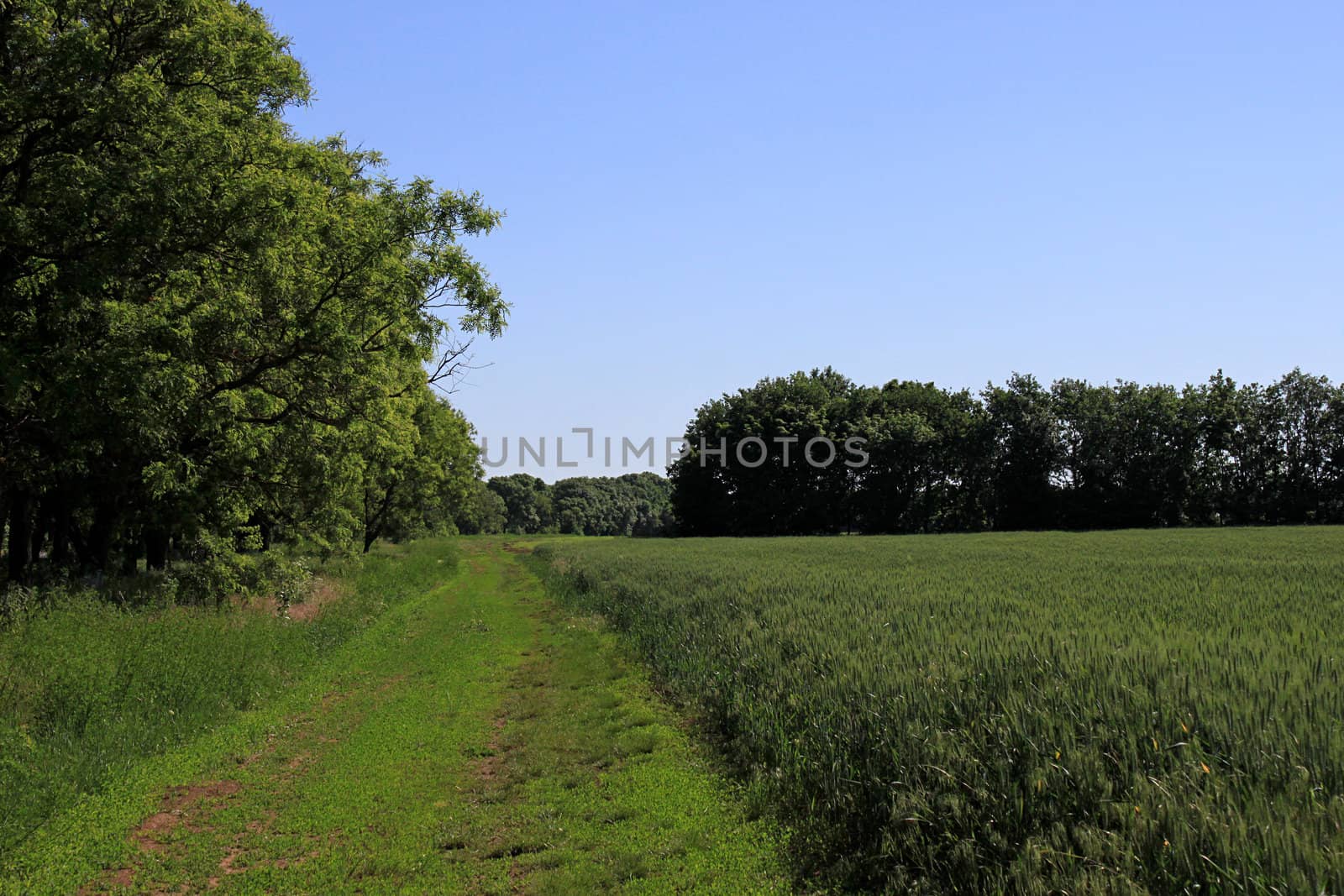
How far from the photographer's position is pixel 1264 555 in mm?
24844

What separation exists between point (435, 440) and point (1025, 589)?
3322 cm

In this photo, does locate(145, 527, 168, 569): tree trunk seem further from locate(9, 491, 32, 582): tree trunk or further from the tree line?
locate(9, 491, 32, 582): tree trunk

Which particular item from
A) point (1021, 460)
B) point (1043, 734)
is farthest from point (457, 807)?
point (1021, 460)

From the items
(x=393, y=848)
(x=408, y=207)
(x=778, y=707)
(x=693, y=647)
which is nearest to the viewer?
(x=393, y=848)

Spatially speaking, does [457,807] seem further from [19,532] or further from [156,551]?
[19,532]

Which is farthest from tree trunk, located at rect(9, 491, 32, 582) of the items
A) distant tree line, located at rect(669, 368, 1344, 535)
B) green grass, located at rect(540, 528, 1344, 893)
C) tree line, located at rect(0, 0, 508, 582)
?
distant tree line, located at rect(669, 368, 1344, 535)

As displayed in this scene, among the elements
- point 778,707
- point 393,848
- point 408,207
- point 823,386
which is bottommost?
point 393,848

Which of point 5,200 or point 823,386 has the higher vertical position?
point 823,386

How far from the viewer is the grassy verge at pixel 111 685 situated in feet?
24.3

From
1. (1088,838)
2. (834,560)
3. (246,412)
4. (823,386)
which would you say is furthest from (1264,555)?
(823,386)

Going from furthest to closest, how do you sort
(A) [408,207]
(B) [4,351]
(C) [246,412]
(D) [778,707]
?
(A) [408,207], (C) [246,412], (B) [4,351], (D) [778,707]

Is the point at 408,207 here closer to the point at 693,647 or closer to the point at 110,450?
the point at 110,450

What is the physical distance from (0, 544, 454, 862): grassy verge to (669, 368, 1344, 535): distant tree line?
74063mm

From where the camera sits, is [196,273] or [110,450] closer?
[196,273]
